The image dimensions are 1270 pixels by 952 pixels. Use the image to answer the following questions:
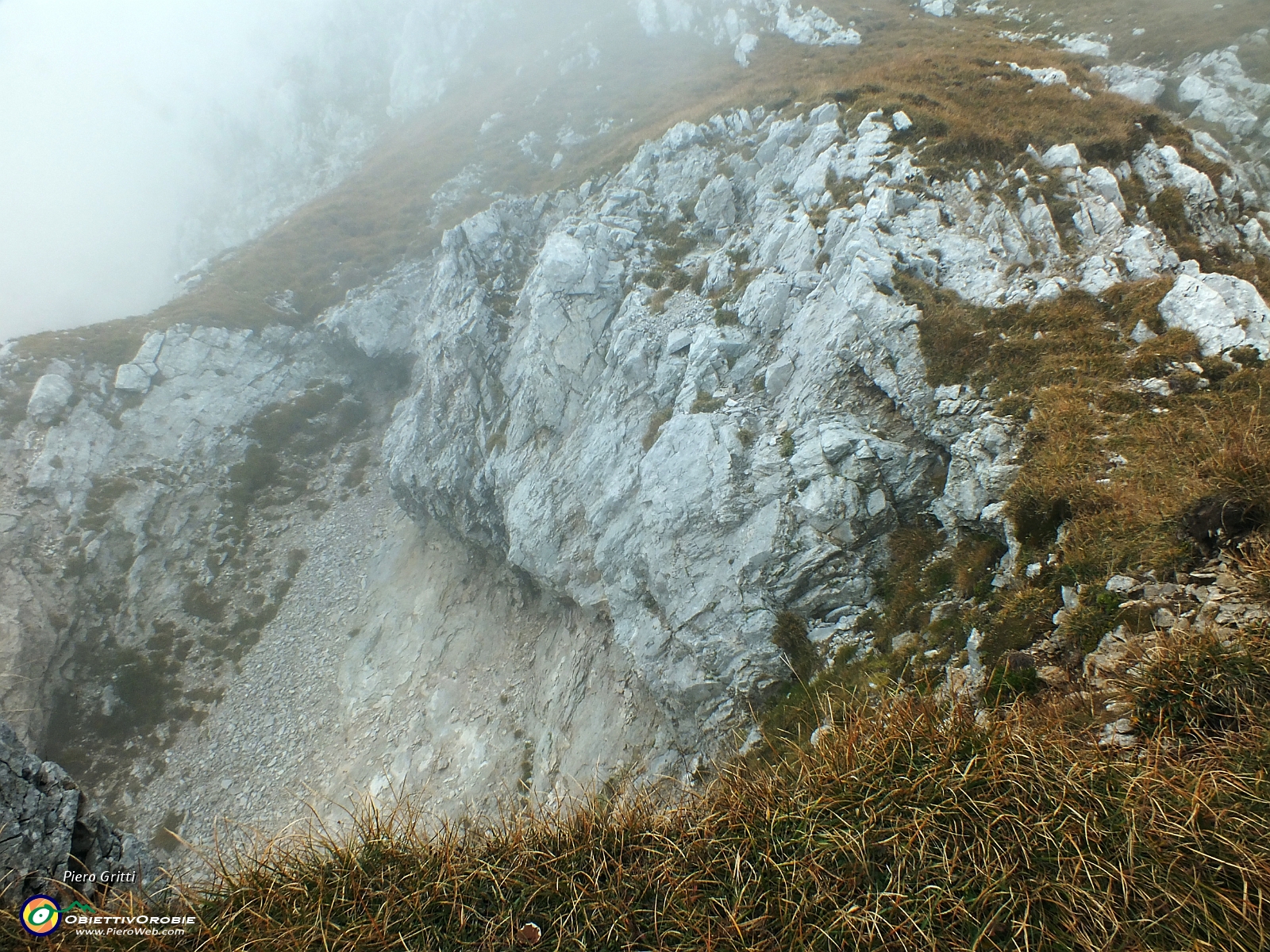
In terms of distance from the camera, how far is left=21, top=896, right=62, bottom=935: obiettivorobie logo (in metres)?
4.61

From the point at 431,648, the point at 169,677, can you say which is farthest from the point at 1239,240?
the point at 169,677

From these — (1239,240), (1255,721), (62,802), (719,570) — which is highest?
(62,802)

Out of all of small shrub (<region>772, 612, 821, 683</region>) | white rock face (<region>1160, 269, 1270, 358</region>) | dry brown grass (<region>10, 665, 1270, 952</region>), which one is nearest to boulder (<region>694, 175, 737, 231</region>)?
white rock face (<region>1160, 269, 1270, 358</region>)

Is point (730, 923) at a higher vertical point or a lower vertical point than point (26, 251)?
lower

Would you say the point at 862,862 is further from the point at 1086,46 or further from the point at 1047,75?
the point at 1086,46

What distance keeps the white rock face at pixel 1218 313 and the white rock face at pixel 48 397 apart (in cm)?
4949

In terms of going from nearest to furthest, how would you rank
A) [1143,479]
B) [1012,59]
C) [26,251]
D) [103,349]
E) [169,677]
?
[1143,479], [1012,59], [169,677], [103,349], [26,251]

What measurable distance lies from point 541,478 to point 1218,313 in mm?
19184

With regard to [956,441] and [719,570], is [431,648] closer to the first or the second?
[719,570]

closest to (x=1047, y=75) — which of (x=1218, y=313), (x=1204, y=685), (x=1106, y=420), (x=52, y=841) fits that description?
(x=1218, y=313)

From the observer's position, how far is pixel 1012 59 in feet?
77.5

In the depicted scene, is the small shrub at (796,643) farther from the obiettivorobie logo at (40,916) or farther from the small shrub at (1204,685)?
the obiettivorobie logo at (40,916)

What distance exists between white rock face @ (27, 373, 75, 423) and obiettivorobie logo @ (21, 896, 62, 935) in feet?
130

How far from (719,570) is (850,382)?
5.92 meters
